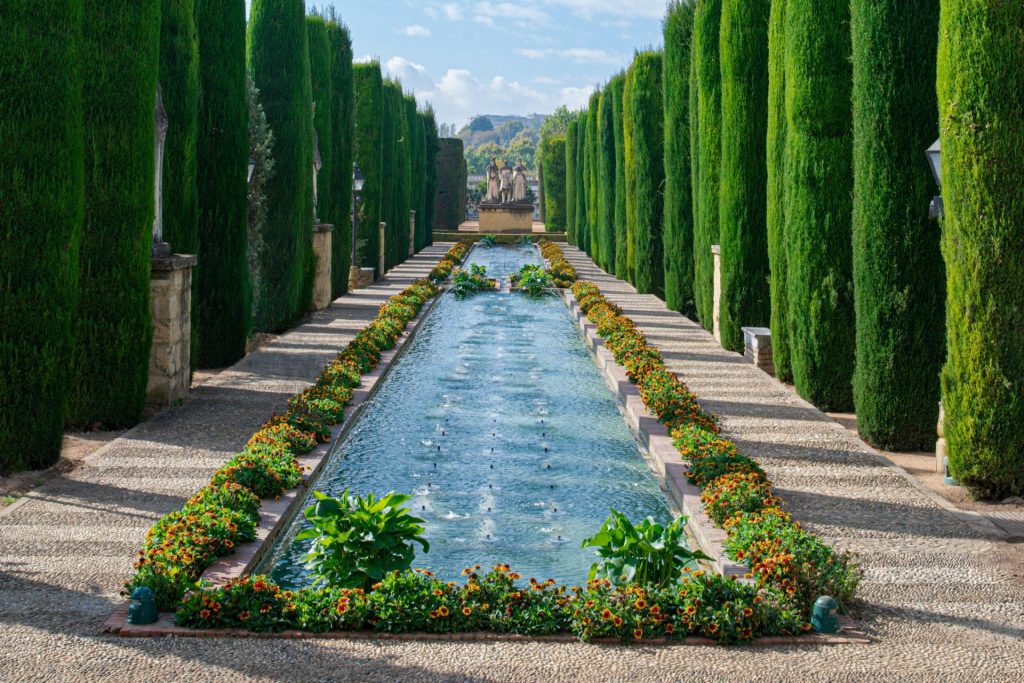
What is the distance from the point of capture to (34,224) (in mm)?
8727

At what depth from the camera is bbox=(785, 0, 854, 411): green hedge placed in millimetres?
11773

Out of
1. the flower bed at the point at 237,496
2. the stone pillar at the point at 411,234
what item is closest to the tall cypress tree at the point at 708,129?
the flower bed at the point at 237,496

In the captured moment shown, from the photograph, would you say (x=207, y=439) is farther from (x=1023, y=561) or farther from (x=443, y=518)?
(x=1023, y=561)

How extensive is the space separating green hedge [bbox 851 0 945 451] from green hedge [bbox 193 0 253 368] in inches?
306

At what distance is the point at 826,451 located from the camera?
32.0 feet

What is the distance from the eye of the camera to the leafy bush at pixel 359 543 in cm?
632

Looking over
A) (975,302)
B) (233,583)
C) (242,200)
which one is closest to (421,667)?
(233,583)

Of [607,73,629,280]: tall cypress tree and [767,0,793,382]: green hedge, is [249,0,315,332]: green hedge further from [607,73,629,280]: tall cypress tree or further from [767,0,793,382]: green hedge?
[607,73,629,280]: tall cypress tree

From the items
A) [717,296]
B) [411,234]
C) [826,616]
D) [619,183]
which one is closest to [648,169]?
[619,183]

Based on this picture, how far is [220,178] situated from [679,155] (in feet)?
29.6

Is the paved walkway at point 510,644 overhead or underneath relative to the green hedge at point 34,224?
underneath

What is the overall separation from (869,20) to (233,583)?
728cm

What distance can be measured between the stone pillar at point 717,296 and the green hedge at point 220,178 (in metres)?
6.55

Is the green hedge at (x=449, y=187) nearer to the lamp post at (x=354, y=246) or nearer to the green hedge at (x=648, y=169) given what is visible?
the lamp post at (x=354, y=246)
